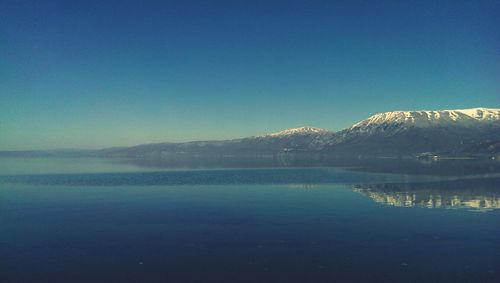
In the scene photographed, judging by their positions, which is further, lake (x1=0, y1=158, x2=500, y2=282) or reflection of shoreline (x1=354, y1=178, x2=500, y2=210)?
reflection of shoreline (x1=354, y1=178, x2=500, y2=210)

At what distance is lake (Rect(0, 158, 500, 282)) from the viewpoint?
31.7 m

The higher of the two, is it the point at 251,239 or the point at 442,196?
the point at 442,196

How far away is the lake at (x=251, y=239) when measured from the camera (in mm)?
31734

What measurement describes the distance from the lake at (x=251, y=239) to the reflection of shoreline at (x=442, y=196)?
0.52 metres

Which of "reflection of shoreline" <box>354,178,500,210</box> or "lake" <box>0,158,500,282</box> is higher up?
"reflection of shoreline" <box>354,178,500,210</box>

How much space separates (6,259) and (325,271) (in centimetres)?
2847

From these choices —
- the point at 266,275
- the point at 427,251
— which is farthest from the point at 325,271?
the point at 427,251

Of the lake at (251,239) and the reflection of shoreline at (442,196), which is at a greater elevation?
the reflection of shoreline at (442,196)

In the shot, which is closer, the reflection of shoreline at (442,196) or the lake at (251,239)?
the lake at (251,239)

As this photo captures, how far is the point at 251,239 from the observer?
140 ft

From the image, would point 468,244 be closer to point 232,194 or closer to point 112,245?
point 112,245

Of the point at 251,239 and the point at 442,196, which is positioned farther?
the point at 442,196

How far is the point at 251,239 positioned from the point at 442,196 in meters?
52.3

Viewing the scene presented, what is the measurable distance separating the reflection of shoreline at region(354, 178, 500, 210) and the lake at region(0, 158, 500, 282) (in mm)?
517
